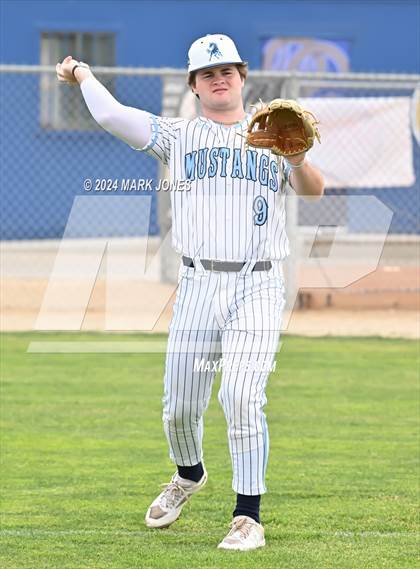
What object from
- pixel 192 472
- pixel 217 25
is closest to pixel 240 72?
pixel 192 472

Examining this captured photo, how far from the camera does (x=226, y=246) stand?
18.1 ft

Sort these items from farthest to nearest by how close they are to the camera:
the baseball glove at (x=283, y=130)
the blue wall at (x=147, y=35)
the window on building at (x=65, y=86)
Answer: the window on building at (x=65, y=86) < the blue wall at (x=147, y=35) < the baseball glove at (x=283, y=130)

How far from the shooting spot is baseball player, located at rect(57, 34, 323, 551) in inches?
216

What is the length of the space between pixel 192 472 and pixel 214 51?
1.78 m

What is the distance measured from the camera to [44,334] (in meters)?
11.9

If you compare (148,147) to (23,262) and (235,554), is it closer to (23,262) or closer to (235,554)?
(235,554)

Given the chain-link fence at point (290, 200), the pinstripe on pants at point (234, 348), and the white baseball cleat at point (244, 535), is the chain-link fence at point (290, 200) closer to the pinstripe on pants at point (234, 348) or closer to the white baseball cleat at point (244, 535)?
the pinstripe on pants at point (234, 348)

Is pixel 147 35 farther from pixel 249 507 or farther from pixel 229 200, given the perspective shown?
pixel 249 507

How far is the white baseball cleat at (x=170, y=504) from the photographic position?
5.82m

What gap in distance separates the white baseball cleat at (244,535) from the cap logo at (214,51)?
71.7 inches

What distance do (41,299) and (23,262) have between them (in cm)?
182

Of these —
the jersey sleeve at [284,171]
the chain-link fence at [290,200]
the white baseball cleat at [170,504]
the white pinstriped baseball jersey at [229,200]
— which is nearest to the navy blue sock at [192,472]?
the white baseball cleat at [170,504]

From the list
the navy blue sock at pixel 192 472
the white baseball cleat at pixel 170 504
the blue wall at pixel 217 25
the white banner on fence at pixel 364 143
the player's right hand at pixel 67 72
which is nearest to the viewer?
the player's right hand at pixel 67 72

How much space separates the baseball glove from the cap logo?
33cm
